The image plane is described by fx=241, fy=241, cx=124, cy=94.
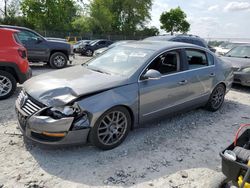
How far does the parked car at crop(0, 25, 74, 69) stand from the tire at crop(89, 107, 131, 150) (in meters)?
7.44

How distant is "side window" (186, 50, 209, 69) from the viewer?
474 cm

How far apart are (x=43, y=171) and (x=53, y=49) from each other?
8.13m

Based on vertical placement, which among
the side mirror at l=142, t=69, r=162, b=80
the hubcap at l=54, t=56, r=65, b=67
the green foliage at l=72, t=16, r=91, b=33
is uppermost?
the green foliage at l=72, t=16, r=91, b=33

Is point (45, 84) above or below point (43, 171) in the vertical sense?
above

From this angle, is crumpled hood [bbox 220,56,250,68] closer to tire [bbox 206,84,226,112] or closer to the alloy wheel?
tire [bbox 206,84,226,112]

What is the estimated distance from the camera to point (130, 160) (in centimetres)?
341

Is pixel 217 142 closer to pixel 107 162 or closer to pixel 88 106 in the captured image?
pixel 107 162

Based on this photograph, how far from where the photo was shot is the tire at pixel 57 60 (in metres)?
10.5

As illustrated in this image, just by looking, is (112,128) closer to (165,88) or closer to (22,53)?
(165,88)

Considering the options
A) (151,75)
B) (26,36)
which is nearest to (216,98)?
(151,75)

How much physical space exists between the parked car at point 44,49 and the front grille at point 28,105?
6.67m

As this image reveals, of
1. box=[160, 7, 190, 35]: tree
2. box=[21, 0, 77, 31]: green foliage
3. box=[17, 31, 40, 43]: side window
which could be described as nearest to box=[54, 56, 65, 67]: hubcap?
box=[17, 31, 40, 43]: side window

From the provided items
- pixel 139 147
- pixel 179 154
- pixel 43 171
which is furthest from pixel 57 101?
pixel 179 154

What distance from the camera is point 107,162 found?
10.9 feet
